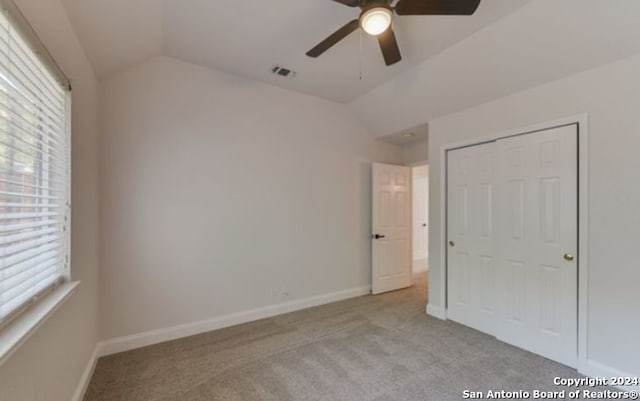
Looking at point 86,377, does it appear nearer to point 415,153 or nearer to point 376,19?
point 376,19

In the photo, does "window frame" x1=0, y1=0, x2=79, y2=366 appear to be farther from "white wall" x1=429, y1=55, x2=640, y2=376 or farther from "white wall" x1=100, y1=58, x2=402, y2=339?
"white wall" x1=429, y1=55, x2=640, y2=376

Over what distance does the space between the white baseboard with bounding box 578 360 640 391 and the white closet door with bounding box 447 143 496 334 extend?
2.56 feet

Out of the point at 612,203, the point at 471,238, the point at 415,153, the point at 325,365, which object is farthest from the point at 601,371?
the point at 415,153

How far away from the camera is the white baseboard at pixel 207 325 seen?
2787mm

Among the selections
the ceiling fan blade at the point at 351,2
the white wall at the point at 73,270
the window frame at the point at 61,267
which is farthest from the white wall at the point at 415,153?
the window frame at the point at 61,267

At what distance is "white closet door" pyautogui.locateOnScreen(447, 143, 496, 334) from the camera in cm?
320

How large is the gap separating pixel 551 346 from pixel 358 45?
3.30 metres

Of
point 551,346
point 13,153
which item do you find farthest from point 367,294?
point 13,153

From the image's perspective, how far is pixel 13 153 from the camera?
135 cm

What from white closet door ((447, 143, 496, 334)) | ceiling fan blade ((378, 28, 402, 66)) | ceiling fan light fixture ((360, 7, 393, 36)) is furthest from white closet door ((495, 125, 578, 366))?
ceiling fan light fixture ((360, 7, 393, 36))

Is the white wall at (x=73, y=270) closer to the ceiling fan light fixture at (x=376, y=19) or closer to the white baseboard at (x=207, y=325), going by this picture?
the white baseboard at (x=207, y=325)

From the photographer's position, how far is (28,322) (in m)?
1.36

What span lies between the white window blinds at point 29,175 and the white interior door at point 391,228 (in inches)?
143

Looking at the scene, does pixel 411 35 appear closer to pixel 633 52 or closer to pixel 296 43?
pixel 296 43
